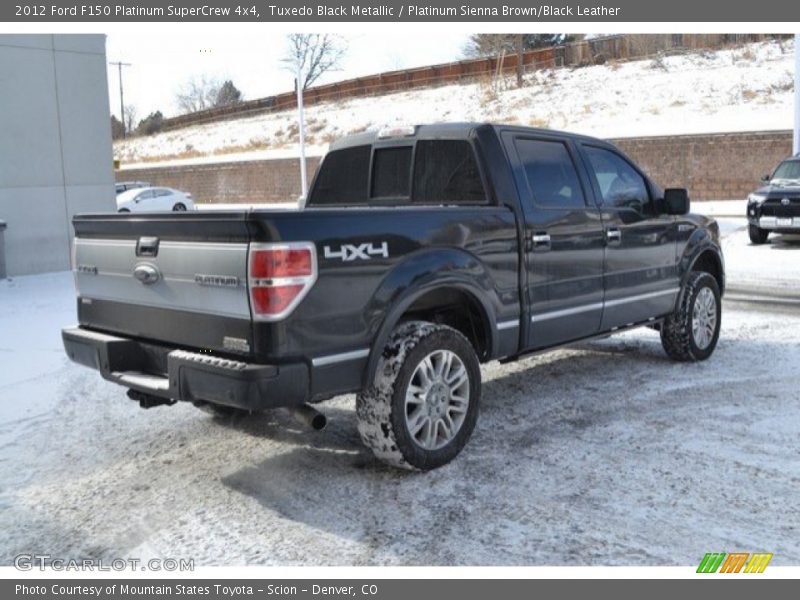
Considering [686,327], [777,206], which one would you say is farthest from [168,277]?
[777,206]

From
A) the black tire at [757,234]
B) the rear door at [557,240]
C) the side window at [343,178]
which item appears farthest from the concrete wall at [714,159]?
the side window at [343,178]

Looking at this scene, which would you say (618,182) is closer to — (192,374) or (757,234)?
(192,374)

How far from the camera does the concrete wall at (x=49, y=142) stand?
12922 mm

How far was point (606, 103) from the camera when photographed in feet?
133

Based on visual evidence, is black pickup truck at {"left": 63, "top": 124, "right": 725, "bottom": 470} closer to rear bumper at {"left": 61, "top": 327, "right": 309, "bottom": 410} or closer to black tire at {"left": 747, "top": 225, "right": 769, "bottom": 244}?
rear bumper at {"left": 61, "top": 327, "right": 309, "bottom": 410}

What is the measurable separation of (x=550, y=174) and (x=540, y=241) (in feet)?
2.00

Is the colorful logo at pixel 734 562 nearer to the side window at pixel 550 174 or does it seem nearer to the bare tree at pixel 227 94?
the side window at pixel 550 174

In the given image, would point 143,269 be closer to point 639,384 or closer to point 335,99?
point 639,384

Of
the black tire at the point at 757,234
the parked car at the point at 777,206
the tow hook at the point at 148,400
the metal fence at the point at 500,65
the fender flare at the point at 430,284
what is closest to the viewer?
the fender flare at the point at 430,284

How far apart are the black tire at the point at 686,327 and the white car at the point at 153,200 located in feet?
83.1

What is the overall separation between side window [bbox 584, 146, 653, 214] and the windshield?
38.1 feet

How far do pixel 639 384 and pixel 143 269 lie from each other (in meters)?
4.06

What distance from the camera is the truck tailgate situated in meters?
4.03

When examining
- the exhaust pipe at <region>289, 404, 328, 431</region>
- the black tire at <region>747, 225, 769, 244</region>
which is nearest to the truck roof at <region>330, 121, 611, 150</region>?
the exhaust pipe at <region>289, 404, 328, 431</region>
